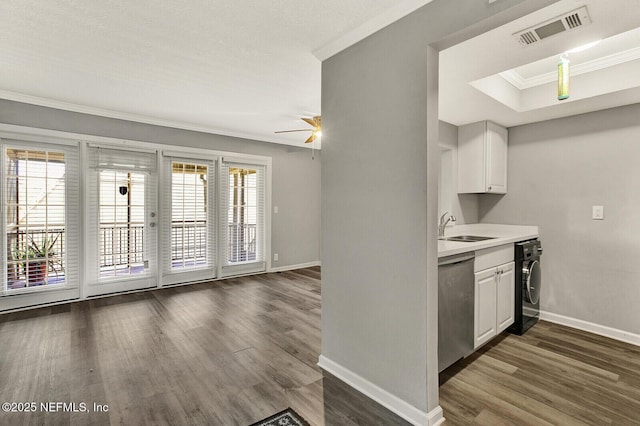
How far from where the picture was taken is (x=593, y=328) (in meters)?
3.01

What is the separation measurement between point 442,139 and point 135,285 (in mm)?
4424

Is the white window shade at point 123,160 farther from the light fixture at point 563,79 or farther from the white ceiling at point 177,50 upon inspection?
the light fixture at point 563,79

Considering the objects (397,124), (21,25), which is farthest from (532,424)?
(21,25)

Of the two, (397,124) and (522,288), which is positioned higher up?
(397,124)

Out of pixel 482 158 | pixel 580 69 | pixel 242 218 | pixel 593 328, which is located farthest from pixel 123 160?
pixel 593 328

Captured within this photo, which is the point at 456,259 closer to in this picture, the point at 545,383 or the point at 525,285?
the point at 545,383

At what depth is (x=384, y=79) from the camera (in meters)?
1.92

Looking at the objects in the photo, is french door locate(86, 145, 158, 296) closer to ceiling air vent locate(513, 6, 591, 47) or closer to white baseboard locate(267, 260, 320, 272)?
white baseboard locate(267, 260, 320, 272)

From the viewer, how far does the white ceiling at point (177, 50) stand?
6.21 ft

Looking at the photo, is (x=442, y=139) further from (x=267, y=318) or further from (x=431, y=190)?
(x=267, y=318)

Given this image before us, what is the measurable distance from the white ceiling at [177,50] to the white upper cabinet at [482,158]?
1808 millimetres

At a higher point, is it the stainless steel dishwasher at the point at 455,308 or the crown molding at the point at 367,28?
the crown molding at the point at 367,28

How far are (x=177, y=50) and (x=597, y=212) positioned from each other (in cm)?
404

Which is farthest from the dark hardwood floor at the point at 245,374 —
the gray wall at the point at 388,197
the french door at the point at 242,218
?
the french door at the point at 242,218
